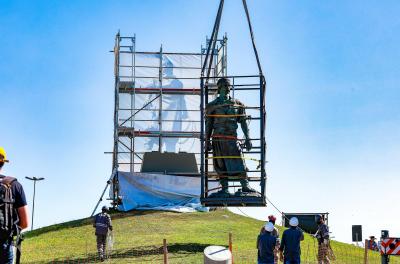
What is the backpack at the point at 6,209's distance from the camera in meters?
7.59

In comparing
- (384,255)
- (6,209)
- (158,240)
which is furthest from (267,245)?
(158,240)

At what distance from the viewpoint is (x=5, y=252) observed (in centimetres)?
762

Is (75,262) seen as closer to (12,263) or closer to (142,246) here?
(142,246)

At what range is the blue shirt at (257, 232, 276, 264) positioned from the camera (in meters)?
13.1

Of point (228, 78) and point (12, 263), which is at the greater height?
point (228, 78)

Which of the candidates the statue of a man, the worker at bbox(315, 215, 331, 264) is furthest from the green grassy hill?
the statue of a man

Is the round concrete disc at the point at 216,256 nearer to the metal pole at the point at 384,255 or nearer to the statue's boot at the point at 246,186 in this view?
the metal pole at the point at 384,255

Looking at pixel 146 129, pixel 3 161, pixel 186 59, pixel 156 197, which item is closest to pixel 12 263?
pixel 3 161

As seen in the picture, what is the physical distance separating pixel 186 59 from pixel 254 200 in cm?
2199

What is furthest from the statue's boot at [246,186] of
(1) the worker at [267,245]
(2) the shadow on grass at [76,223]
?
(2) the shadow on grass at [76,223]

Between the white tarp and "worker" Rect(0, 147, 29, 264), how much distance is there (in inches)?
873

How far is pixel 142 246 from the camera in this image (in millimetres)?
19984

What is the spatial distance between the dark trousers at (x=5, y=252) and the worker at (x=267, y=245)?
21.2ft

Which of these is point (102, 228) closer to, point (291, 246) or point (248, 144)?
point (248, 144)
